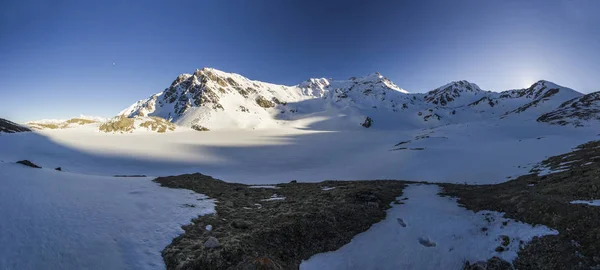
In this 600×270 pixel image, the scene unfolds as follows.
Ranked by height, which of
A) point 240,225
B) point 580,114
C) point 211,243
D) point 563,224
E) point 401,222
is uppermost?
point 580,114

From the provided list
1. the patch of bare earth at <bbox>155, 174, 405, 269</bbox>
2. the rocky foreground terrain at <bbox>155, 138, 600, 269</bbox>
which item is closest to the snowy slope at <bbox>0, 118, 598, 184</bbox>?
the rocky foreground terrain at <bbox>155, 138, 600, 269</bbox>

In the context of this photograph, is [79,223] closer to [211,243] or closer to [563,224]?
[211,243]

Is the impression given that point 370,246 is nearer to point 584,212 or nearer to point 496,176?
point 584,212

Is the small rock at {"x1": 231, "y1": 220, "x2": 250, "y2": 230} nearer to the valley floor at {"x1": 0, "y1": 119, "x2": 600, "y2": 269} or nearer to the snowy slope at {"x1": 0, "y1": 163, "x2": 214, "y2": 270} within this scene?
the valley floor at {"x1": 0, "y1": 119, "x2": 600, "y2": 269}

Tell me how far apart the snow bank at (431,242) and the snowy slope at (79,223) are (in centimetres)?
654

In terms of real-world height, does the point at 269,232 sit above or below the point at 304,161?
above

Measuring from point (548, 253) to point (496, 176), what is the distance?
85.8ft

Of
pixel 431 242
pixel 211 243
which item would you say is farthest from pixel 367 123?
pixel 211 243

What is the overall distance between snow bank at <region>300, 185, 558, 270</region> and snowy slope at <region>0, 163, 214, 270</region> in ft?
21.5

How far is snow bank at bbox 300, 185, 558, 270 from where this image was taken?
32.8ft

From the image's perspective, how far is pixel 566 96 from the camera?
144 m

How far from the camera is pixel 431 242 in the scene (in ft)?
37.7

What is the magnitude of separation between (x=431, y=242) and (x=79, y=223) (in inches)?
593

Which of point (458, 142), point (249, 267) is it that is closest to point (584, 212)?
point (249, 267)
